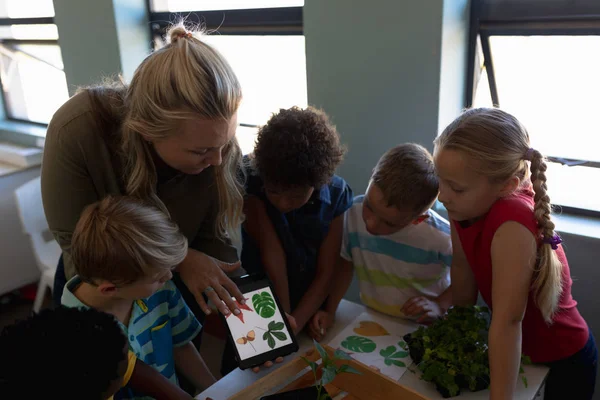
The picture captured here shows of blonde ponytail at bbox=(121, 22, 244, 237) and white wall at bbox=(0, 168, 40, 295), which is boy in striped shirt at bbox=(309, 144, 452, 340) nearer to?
blonde ponytail at bbox=(121, 22, 244, 237)

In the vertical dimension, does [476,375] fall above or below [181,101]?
below

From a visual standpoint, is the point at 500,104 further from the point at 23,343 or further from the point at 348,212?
the point at 23,343

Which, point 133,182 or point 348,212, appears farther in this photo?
point 348,212

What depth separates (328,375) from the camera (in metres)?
0.98

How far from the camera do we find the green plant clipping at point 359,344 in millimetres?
1227

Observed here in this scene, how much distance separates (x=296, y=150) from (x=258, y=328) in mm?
427

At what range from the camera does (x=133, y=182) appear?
3.76 ft

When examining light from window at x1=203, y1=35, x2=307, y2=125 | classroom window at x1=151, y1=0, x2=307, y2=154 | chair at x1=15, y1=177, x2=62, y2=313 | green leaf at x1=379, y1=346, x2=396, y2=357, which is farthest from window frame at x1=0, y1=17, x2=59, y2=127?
green leaf at x1=379, y1=346, x2=396, y2=357

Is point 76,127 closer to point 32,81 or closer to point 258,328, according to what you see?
point 258,328

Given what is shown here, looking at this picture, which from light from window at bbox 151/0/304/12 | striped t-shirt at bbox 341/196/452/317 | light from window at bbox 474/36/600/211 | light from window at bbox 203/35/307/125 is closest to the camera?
striped t-shirt at bbox 341/196/452/317

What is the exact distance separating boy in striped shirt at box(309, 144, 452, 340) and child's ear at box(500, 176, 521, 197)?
24cm

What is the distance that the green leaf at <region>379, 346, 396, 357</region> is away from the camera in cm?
121

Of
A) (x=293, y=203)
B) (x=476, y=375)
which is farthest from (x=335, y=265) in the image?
(x=476, y=375)

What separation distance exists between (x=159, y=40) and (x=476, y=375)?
231 centimetres
